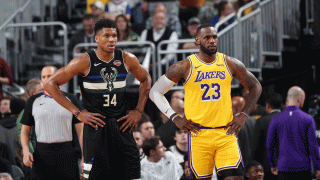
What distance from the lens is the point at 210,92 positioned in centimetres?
587

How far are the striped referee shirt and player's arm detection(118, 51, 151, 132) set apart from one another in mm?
1186

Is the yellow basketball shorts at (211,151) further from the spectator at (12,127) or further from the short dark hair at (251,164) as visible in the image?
the spectator at (12,127)

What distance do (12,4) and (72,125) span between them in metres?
8.68

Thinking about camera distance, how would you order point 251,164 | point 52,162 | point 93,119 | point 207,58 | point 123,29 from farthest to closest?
point 123,29, point 251,164, point 52,162, point 207,58, point 93,119

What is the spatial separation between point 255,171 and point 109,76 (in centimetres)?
341

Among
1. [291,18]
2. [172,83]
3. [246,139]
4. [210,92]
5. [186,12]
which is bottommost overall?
[246,139]

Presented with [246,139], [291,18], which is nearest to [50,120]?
[246,139]

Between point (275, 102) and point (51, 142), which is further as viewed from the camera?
point (275, 102)

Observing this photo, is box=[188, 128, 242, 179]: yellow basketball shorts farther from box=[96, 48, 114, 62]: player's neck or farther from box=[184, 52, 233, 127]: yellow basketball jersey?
box=[96, 48, 114, 62]: player's neck

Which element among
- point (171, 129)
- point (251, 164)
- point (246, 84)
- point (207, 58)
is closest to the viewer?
point (207, 58)

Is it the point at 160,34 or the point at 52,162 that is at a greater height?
the point at 160,34

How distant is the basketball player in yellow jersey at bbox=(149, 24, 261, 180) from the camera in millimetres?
5848

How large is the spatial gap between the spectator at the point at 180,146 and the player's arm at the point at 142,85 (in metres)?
2.68

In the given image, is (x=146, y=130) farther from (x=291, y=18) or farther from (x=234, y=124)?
(x=291, y=18)
